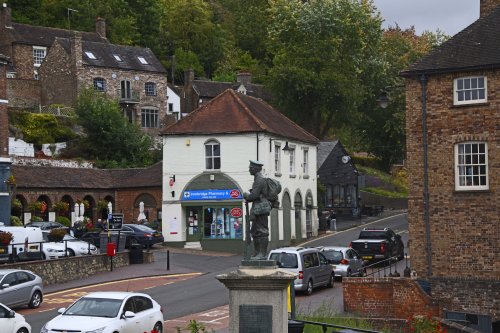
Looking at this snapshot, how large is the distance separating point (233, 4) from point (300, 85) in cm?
4497

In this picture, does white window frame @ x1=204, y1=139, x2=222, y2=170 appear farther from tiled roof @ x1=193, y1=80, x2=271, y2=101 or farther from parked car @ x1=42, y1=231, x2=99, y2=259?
tiled roof @ x1=193, y1=80, x2=271, y2=101

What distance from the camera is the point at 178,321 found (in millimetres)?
27312

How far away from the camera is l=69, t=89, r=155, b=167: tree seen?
66.9m

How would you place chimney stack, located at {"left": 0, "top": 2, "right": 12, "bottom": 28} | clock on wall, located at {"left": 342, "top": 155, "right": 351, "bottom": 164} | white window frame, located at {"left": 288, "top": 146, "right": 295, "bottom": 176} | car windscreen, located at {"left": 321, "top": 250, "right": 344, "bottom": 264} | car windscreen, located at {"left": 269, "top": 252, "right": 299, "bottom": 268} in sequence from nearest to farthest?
1. car windscreen, located at {"left": 269, "top": 252, "right": 299, "bottom": 268}
2. car windscreen, located at {"left": 321, "top": 250, "right": 344, "bottom": 264}
3. white window frame, located at {"left": 288, "top": 146, "right": 295, "bottom": 176}
4. clock on wall, located at {"left": 342, "top": 155, "right": 351, "bottom": 164}
5. chimney stack, located at {"left": 0, "top": 2, "right": 12, "bottom": 28}

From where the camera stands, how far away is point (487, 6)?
35375mm

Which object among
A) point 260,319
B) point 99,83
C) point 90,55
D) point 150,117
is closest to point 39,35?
point 90,55

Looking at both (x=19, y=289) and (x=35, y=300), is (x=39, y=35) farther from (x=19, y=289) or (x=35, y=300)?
(x=19, y=289)

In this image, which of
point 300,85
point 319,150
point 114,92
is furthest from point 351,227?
point 114,92

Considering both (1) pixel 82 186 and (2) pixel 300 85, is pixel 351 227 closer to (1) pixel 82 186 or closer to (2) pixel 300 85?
(2) pixel 300 85

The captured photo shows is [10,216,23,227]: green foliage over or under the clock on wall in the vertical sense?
under

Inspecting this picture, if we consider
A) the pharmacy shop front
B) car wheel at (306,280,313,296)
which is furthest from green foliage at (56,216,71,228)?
car wheel at (306,280,313,296)

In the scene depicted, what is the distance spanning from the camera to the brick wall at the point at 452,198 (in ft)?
104

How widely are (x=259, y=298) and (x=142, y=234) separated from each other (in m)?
31.2

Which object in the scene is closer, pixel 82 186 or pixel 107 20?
pixel 82 186
